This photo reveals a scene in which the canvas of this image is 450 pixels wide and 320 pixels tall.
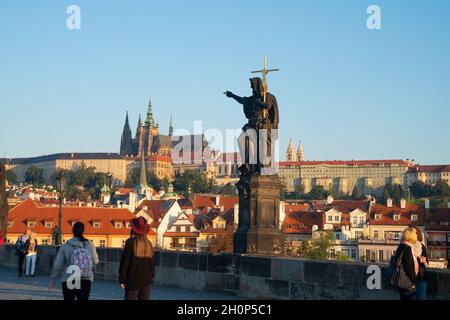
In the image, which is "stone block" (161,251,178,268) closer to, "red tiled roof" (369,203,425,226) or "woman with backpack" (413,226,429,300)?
"woman with backpack" (413,226,429,300)

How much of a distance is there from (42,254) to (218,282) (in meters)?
7.05

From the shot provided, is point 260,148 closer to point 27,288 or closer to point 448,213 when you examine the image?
point 27,288

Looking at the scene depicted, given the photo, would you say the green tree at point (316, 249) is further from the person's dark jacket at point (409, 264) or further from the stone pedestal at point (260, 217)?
the person's dark jacket at point (409, 264)

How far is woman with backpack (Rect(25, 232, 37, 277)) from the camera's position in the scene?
15742 mm

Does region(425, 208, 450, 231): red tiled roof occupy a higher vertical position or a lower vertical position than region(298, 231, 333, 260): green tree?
higher

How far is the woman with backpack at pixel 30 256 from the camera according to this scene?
51.6 ft

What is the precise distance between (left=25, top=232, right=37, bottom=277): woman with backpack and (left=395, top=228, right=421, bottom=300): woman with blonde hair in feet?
32.0

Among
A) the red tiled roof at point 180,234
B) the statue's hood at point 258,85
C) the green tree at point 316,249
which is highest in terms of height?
the statue's hood at point 258,85

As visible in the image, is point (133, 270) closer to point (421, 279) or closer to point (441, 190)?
point (421, 279)

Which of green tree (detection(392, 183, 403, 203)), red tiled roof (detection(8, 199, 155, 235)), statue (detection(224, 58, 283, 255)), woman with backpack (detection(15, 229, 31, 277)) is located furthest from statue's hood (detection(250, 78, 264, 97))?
green tree (detection(392, 183, 403, 203))

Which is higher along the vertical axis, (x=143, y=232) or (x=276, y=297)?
(x=143, y=232)

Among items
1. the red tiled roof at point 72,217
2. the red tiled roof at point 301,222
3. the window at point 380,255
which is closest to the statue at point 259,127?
the red tiled roof at point 72,217
